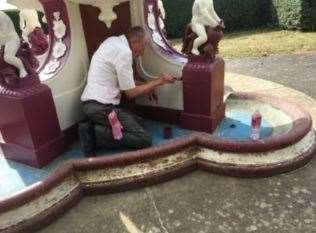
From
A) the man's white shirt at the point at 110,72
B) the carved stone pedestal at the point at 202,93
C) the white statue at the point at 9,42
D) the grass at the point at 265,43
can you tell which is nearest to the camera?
the white statue at the point at 9,42

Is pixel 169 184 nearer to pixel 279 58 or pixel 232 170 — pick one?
pixel 232 170

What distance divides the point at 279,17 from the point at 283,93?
612 cm

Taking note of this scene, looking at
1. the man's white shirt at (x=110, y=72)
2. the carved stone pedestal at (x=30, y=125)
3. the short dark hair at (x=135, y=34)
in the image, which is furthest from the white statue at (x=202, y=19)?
the carved stone pedestal at (x=30, y=125)

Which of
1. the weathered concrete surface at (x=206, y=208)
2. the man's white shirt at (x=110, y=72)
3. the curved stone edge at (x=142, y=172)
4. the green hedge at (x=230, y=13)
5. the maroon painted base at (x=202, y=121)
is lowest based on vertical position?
the green hedge at (x=230, y=13)

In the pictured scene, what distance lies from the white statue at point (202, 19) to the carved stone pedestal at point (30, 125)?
1.64 meters

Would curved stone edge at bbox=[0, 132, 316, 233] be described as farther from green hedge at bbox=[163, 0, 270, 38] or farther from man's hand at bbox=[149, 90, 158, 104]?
green hedge at bbox=[163, 0, 270, 38]

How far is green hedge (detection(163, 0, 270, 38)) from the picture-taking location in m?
12.4

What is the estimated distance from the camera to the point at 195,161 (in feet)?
14.6

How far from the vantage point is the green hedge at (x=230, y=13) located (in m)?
12.4

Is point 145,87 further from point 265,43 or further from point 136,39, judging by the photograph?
point 265,43

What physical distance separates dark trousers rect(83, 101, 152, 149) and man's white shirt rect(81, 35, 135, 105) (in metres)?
0.09

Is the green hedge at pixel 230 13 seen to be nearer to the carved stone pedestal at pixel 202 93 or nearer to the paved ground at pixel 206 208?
the carved stone pedestal at pixel 202 93

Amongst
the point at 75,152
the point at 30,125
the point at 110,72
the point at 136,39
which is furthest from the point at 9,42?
the point at 75,152

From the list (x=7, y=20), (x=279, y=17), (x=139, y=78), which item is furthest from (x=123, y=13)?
(x=279, y=17)
